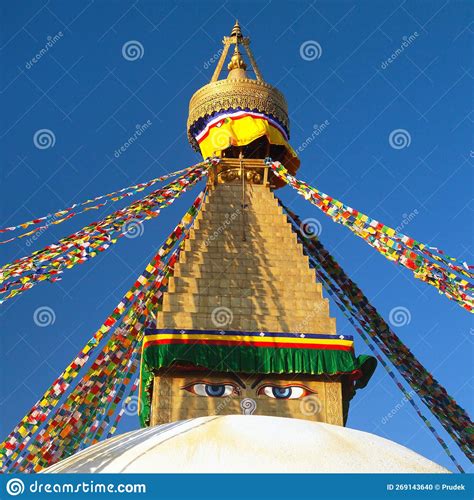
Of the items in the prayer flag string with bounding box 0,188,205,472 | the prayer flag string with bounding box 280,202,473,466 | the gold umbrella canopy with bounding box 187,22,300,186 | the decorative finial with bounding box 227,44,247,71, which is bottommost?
the prayer flag string with bounding box 0,188,205,472

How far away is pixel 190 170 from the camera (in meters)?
13.1

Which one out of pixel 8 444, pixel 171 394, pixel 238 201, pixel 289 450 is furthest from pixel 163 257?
pixel 289 450

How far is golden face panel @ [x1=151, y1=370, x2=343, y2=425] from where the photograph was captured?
33.9ft

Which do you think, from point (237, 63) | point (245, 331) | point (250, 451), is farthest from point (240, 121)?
point (250, 451)

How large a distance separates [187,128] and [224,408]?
21.9ft

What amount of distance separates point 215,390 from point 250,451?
6.32m

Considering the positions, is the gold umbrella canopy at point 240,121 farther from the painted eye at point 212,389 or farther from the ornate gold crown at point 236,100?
the painted eye at point 212,389

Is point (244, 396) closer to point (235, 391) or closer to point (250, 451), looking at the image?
point (235, 391)

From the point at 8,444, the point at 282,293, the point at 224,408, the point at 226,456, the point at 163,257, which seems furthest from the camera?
the point at 163,257

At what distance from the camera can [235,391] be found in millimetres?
10523

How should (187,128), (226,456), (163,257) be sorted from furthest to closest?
(187,128) < (163,257) < (226,456)

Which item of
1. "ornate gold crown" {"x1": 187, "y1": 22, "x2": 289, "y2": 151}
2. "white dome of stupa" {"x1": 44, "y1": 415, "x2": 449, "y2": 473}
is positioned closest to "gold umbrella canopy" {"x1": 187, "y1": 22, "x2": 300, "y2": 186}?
"ornate gold crown" {"x1": 187, "y1": 22, "x2": 289, "y2": 151}

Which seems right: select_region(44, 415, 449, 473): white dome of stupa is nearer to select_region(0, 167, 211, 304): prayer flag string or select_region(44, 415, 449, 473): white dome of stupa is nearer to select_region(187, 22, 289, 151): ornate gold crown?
select_region(0, 167, 211, 304): prayer flag string

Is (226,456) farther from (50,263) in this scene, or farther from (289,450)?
(50,263)
